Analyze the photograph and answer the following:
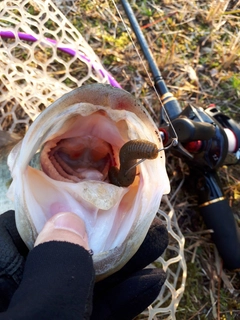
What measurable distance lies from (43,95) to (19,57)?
0.30 metres

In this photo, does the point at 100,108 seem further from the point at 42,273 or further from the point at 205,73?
the point at 205,73

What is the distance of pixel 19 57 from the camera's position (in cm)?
226

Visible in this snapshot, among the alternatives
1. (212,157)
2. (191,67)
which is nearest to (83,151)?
(212,157)

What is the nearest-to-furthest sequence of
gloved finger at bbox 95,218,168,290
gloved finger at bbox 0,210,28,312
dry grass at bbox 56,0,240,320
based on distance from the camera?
gloved finger at bbox 0,210,28,312 → gloved finger at bbox 95,218,168,290 → dry grass at bbox 56,0,240,320

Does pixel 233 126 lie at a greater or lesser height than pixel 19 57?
lesser

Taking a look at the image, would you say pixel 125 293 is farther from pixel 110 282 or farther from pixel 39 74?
pixel 39 74

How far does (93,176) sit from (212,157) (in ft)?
2.80

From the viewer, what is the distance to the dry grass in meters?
2.18

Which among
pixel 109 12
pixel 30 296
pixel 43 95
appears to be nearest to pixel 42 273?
pixel 30 296

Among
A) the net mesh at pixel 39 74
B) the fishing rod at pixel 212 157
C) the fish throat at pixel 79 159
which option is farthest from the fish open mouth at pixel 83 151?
the net mesh at pixel 39 74

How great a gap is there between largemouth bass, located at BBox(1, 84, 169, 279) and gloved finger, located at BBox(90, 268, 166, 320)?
25 cm

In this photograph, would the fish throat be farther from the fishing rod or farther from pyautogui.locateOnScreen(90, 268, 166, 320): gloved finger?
the fishing rod

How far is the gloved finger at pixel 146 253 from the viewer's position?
142 cm

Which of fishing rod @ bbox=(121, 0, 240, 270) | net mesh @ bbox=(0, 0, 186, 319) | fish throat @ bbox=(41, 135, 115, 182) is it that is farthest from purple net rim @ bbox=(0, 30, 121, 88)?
fish throat @ bbox=(41, 135, 115, 182)
